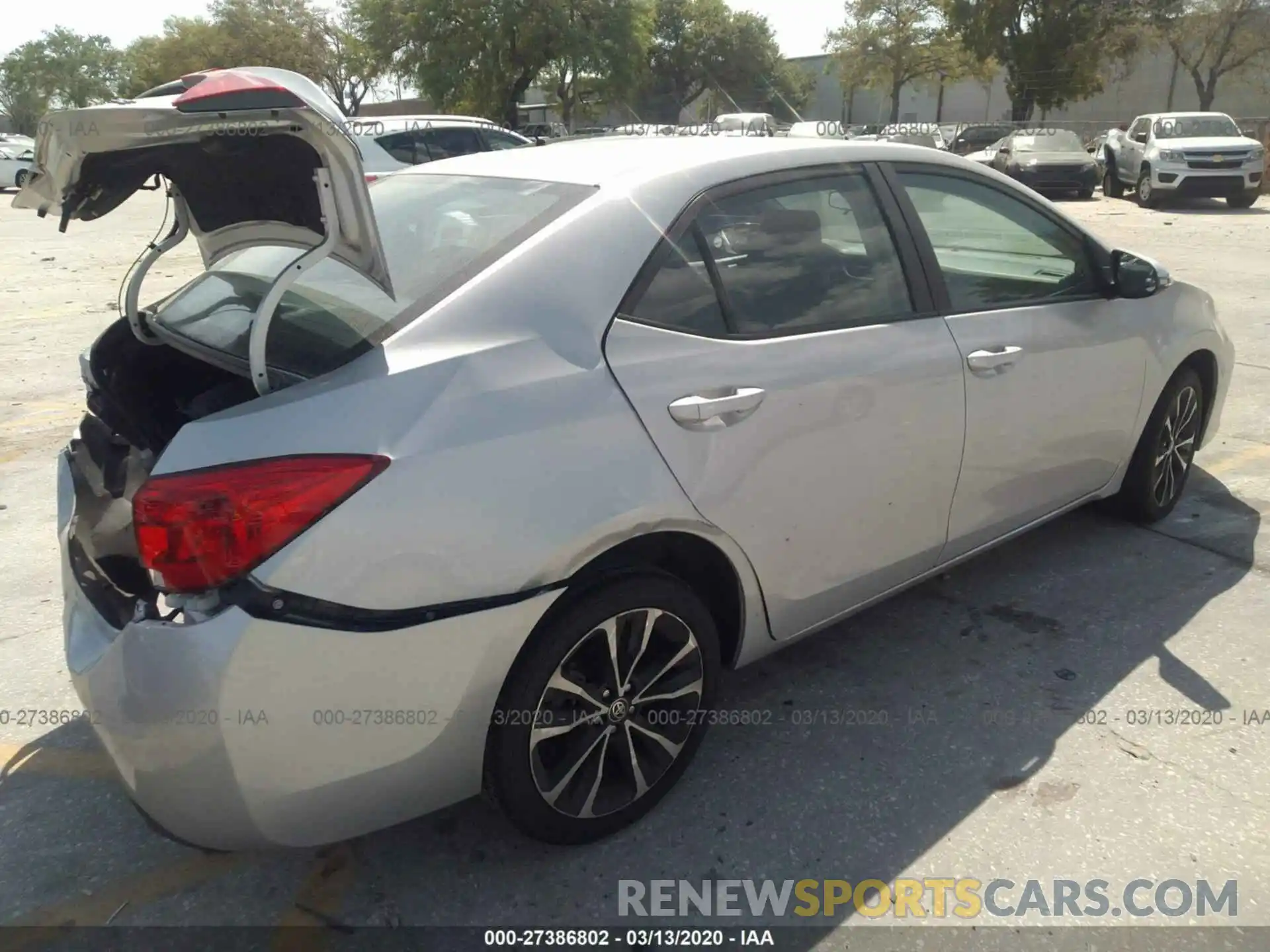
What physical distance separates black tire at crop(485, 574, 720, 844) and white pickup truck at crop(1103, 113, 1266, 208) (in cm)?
2043

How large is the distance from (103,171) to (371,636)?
1351 mm

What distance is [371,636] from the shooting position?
1.99 meters

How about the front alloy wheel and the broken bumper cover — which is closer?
the broken bumper cover

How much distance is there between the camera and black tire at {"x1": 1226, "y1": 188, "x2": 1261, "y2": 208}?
19.5 meters

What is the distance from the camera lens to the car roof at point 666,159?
8.84 feet

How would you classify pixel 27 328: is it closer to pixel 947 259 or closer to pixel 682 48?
pixel 947 259

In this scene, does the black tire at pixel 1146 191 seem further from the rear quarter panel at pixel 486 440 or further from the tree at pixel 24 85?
the tree at pixel 24 85

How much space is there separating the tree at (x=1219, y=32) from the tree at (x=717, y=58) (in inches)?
857

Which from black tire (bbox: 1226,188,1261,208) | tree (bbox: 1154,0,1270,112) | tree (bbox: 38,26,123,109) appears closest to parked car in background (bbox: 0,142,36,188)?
black tire (bbox: 1226,188,1261,208)

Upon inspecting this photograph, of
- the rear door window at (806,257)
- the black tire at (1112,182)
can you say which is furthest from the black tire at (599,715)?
the black tire at (1112,182)

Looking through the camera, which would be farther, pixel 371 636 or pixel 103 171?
pixel 103 171

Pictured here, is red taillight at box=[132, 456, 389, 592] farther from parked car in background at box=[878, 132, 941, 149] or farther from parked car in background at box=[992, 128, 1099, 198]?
parked car in background at box=[992, 128, 1099, 198]

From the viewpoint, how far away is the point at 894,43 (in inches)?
1837

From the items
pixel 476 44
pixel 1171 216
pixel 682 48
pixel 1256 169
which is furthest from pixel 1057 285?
pixel 682 48
